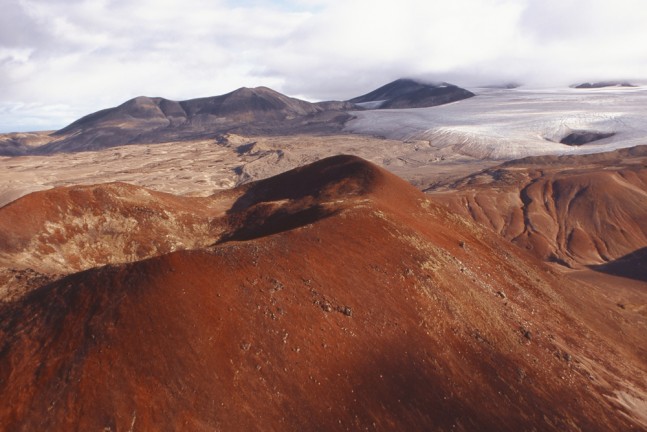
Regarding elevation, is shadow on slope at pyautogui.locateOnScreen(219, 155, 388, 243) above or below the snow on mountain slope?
above

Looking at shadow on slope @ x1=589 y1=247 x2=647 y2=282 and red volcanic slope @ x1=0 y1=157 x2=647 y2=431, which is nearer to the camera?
red volcanic slope @ x1=0 y1=157 x2=647 y2=431

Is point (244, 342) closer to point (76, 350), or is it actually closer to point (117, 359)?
point (117, 359)

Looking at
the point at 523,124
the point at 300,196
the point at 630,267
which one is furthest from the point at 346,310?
the point at 523,124

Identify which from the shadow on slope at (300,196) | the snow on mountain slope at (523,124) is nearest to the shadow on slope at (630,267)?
the shadow on slope at (300,196)

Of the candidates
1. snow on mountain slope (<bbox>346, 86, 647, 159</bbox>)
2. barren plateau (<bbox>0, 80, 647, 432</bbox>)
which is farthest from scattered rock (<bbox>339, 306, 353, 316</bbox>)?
snow on mountain slope (<bbox>346, 86, 647, 159</bbox>)

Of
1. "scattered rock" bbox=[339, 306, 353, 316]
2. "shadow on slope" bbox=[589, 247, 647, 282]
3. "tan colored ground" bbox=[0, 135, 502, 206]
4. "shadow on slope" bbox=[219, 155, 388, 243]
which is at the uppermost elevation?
"shadow on slope" bbox=[219, 155, 388, 243]

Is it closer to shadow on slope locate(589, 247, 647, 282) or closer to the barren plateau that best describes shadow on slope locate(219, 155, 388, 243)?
the barren plateau

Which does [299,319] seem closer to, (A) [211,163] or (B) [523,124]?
(A) [211,163]
